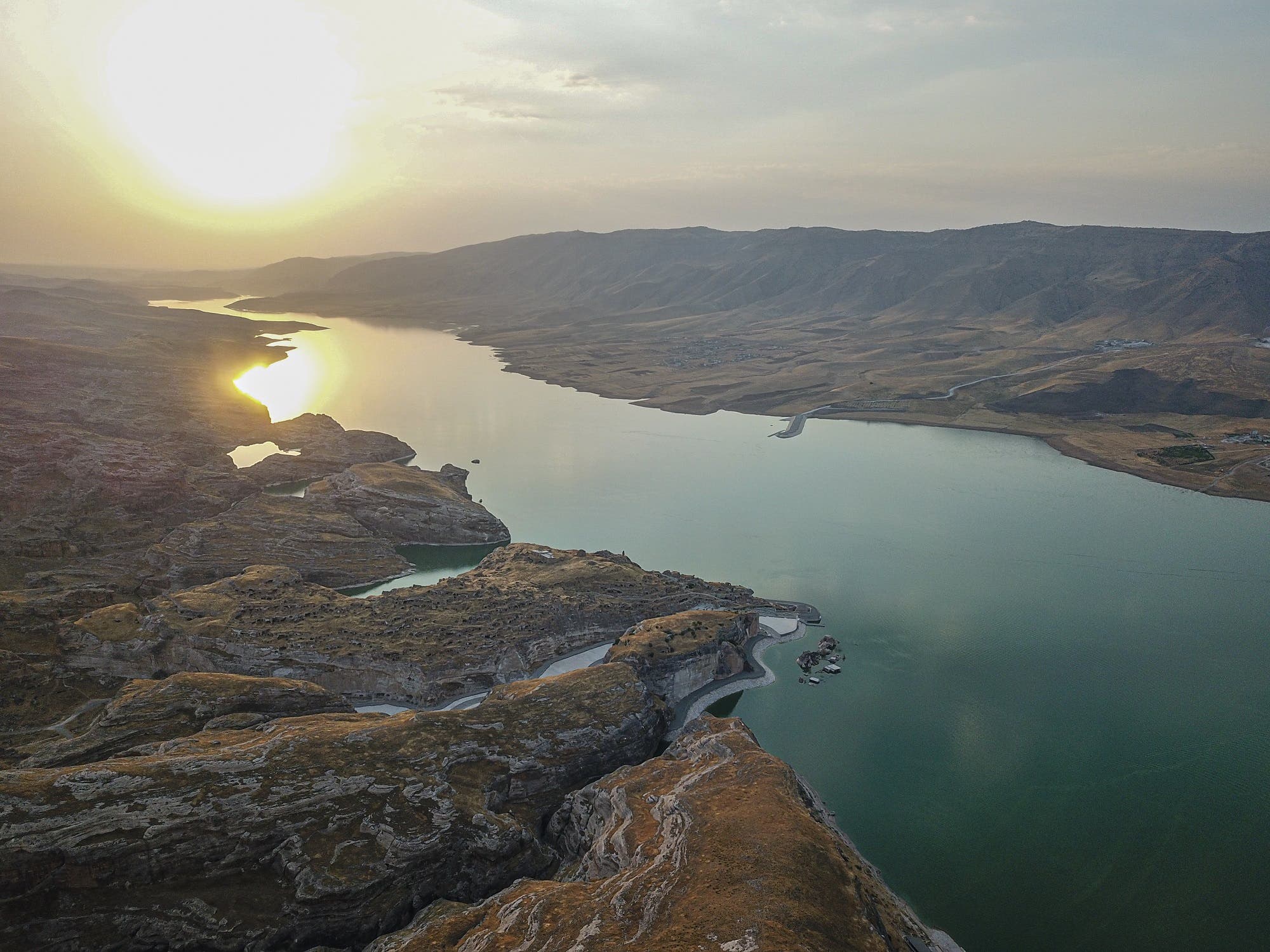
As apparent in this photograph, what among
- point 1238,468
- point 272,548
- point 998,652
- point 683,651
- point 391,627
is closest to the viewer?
point 683,651

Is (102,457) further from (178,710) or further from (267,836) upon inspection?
(267,836)

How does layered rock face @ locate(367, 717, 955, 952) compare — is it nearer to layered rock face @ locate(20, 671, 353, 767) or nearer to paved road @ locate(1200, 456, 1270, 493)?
layered rock face @ locate(20, 671, 353, 767)

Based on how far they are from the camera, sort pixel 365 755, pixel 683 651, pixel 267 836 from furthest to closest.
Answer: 1. pixel 683 651
2. pixel 365 755
3. pixel 267 836

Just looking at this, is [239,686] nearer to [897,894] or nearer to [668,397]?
[897,894]

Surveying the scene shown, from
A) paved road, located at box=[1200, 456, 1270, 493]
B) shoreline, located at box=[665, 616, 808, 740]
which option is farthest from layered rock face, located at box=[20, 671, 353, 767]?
paved road, located at box=[1200, 456, 1270, 493]

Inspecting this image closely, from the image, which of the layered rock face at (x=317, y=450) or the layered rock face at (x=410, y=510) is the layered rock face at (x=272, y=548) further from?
the layered rock face at (x=317, y=450)

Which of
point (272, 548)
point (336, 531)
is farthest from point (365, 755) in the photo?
point (336, 531)

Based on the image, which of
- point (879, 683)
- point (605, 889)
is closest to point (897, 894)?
point (605, 889)
